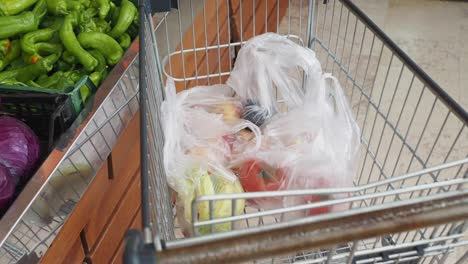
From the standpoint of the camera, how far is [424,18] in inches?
111

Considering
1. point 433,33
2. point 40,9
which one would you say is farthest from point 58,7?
point 433,33

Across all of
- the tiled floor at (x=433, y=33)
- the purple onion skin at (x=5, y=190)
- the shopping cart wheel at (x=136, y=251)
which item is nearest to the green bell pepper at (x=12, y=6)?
the purple onion skin at (x=5, y=190)

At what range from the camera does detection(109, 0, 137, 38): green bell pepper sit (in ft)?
3.79

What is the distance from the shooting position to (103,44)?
1.11 metres

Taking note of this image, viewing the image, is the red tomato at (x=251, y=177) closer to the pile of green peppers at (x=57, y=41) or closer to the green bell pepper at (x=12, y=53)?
the pile of green peppers at (x=57, y=41)

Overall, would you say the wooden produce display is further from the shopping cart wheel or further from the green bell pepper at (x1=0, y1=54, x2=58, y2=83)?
the shopping cart wheel

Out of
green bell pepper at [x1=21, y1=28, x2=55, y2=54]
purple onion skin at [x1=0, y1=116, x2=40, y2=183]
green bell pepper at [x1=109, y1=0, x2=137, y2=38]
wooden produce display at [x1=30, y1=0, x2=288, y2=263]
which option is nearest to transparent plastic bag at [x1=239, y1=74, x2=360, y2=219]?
wooden produce display at [x1=30, y1=0, x2=288, y2=263]

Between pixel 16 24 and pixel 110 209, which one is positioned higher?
pixel 16 24

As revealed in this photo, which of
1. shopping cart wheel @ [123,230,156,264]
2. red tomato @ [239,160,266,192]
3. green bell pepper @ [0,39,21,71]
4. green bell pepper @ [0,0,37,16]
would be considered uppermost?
shopping cart wheel @ [123,230,156,264]

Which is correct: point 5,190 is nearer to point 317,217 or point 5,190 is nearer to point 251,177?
point 251,177

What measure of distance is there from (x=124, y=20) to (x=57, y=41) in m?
0.18

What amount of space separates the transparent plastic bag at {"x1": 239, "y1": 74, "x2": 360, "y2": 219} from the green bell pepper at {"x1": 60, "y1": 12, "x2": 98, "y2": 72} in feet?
1.55

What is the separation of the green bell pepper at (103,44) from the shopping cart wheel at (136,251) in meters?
0.81

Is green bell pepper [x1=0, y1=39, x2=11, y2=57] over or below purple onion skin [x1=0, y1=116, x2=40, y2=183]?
over
